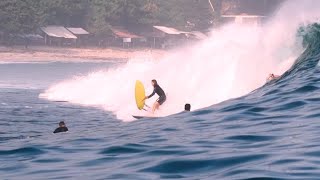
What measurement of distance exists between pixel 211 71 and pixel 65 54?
60721mm

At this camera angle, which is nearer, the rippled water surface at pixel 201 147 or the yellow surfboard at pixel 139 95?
the rippled water surface at pixel 201 147

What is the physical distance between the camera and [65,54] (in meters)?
97.9

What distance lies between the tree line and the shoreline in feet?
8.74

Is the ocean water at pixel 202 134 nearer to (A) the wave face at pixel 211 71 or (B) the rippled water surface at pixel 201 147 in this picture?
(B) the rippled water surface at pixel 201 147

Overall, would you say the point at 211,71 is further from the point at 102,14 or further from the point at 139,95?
the point at 102,14

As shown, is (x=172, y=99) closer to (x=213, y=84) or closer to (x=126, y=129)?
(x=213, y=84)

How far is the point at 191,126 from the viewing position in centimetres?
1487

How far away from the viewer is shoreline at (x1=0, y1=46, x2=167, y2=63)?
89375 mm

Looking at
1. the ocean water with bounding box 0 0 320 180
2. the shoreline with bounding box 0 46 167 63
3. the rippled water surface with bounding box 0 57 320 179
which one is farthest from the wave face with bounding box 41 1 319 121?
the shoreline with bounding box 0 46 167 63

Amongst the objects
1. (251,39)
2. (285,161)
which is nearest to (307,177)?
(285,161)

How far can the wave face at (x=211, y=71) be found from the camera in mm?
34938

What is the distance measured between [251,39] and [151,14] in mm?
78779

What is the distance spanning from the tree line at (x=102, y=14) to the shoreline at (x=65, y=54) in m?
2.66

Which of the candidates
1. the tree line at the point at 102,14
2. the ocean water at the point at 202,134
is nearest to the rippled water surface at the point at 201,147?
the ocean water at the point at 202,134
